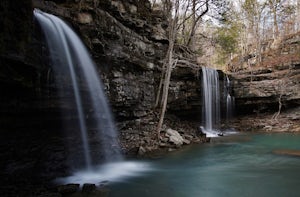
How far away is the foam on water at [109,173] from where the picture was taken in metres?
7.64

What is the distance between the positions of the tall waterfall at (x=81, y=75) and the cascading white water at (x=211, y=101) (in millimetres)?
8202

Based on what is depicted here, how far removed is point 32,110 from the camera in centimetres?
761

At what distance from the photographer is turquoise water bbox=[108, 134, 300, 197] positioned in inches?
255

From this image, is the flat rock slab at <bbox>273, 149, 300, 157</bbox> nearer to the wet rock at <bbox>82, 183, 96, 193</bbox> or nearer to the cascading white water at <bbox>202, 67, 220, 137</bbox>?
the cascading white water at <bbox>202, 67, 220, 137</bbox>

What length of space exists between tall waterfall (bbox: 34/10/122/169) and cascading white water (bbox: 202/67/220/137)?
820cm

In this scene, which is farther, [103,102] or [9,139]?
[103,102]

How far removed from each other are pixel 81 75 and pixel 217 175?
5210 mm

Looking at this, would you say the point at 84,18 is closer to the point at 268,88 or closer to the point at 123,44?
the point at 123,44

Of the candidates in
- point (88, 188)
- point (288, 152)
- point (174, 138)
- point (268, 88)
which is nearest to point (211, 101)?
point (268, 88)

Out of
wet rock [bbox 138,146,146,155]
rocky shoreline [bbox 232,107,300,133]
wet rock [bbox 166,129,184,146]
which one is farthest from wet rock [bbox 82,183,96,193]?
rocky shoreline [bbox 232,107,300,133]

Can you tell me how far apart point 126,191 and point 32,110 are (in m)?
3.40

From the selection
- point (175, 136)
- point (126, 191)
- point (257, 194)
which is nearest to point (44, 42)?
point (126, 191)

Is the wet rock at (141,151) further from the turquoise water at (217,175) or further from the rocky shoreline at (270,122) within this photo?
the rocky shoreline at (270,122)

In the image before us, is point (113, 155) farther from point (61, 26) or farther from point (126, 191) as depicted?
point (61, 26)
